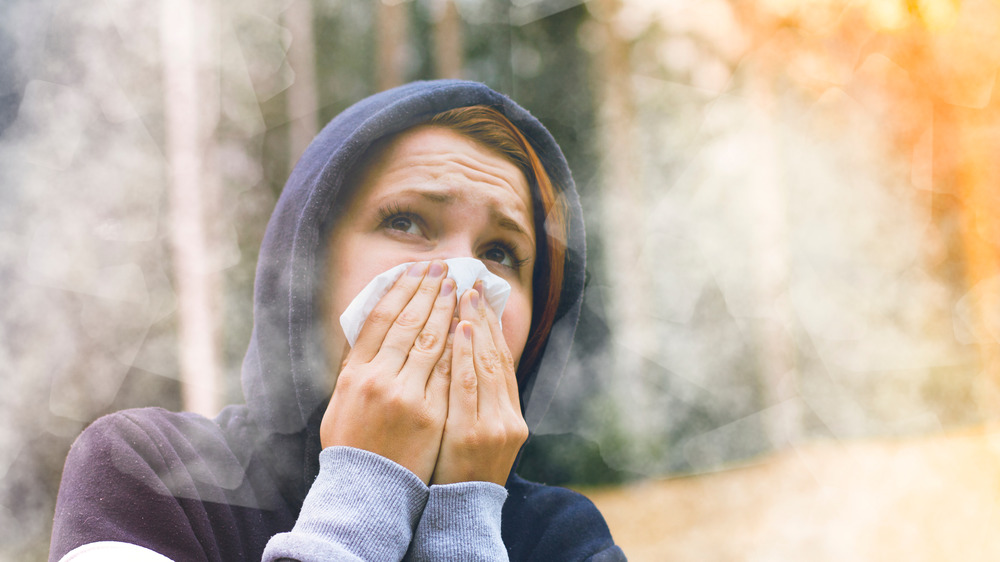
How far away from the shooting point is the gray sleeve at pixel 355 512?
1.28ft

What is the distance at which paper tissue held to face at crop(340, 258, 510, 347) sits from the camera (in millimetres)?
542

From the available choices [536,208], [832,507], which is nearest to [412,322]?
[536,208]

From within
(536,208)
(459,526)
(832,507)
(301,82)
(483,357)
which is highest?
(301,82)

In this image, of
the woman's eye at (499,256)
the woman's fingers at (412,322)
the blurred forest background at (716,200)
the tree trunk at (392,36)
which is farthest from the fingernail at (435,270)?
the tree trunk at (392,36)

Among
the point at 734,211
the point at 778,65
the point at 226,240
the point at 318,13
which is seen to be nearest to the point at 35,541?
the point at 226,240

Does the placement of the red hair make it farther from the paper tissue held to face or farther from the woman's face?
the paper tissue held to face

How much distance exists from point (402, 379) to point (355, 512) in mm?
124

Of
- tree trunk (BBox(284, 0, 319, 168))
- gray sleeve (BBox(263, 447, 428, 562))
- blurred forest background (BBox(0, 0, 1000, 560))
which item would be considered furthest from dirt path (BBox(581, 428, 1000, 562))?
tree trunk (BBox(284, 0, 319, 168))

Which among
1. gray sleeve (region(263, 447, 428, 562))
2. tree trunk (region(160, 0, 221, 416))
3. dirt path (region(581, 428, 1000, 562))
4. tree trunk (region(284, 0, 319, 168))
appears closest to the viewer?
gray sleeve (region(263, 447, 428, 562))

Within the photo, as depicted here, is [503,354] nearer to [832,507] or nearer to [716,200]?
[716,200]

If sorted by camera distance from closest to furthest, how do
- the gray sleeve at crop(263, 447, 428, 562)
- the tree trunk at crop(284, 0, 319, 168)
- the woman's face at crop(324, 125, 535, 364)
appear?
the gray sleeve at crop(263, 447, 428, 562) < the woman's face at crop(324, 125, 535, 364) < the tree trunk at crop(284, 0, 319, 168)

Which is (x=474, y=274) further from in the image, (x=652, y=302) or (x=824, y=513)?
(x=824, y=513)

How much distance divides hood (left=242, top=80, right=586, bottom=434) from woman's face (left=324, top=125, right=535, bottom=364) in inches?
1.0

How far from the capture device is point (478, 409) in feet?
1.74
